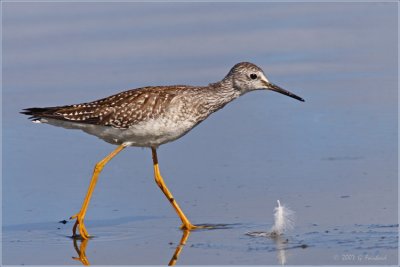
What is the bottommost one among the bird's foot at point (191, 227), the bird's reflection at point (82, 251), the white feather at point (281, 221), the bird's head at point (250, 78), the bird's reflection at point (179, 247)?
the bird's reflection at point (82, 251)

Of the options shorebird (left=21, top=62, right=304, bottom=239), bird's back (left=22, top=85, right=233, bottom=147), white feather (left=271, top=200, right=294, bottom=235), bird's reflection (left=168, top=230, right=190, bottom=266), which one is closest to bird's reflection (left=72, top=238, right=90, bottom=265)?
shorebird (left=21, top=62, right=304, bottom=239)

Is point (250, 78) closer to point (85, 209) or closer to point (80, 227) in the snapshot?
point (85, 209)

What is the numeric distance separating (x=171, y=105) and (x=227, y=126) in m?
2.73

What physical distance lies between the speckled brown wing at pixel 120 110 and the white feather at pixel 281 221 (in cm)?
210

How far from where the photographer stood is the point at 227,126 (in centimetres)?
1592

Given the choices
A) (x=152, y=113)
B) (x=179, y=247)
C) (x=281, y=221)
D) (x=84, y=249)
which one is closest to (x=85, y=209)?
(x=84, y=249)

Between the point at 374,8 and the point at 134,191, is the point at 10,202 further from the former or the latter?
the point at 374,8

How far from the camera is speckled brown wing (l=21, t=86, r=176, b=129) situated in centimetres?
1333

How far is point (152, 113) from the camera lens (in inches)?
522

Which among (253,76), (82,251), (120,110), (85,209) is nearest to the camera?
(82,251)

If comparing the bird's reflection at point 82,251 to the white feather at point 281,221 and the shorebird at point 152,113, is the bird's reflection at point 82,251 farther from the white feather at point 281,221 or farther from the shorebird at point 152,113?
the white feather at point 281,221

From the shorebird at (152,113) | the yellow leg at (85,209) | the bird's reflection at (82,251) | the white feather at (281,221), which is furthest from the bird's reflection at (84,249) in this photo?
the white feather at (281,221)

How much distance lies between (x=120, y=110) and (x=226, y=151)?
200 cm

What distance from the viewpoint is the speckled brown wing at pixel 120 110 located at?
13328 millimetres
